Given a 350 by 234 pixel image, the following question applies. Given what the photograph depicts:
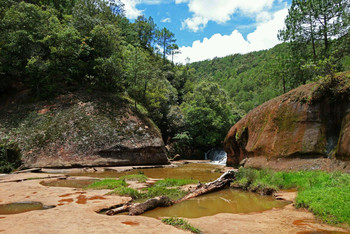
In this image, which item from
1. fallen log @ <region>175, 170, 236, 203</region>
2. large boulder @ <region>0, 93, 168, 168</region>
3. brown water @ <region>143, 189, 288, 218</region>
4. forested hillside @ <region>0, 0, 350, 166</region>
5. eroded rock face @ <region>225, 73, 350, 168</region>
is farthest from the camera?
forested hillside @ <region>0, 0, 350, 166</region>

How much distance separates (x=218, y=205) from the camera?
25.2 feet

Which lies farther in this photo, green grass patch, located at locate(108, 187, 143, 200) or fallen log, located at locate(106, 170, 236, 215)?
green grass patch, located at locate(108, 187, 143, 200)

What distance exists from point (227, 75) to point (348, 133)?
106291 millimetres

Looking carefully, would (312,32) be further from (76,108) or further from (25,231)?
(25,231)

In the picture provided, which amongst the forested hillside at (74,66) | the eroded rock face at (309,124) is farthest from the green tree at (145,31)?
the eroded rock face at (309,124)

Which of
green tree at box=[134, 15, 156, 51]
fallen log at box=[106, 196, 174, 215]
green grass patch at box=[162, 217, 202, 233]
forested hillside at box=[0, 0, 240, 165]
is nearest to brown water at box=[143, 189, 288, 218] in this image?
fallen log at box=[106, 196, 174, 215]

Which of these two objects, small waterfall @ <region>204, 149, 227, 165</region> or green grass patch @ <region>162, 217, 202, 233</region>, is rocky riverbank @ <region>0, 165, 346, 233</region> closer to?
green grass patch @ <region>162, 217, 202, 233</region>

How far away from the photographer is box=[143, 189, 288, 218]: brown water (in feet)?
21.8

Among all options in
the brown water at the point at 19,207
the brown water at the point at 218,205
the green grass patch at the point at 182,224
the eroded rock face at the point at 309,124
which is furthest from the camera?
the eroded rock face at the point at 309,124

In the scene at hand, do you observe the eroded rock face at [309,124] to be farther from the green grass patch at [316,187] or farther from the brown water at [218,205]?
the brown water at [218,205]

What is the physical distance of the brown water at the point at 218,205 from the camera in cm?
666

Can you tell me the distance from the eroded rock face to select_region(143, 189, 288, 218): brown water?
518 cm

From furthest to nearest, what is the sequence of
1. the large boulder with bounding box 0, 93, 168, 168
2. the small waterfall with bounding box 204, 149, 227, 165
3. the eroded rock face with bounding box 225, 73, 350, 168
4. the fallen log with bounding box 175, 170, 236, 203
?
1. the small waterfall with bounding box 204, 149, 227, 165
2. the large boulder with bounding box 0, 93, 168, 168
3. the eroded rock face with bounding box 225, 73, 350, 168
4. the fallen log with bounding box 175, 170, 236, 203

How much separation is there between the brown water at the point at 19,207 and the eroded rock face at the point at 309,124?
12.7 metres
